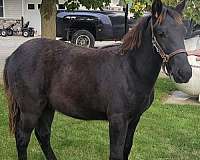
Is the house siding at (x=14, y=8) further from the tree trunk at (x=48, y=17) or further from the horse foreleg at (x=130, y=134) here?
the horse foreleg at (x=130, y=134)

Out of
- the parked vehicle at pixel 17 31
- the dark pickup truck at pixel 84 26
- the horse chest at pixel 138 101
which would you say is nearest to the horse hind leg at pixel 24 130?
the horse chest at pixel 138 101

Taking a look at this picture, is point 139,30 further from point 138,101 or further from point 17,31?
point 17,31

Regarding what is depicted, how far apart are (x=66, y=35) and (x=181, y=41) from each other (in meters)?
12.8

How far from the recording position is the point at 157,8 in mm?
3281

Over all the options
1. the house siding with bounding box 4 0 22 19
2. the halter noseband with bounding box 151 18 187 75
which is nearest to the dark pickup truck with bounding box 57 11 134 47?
the house siding with bounding box 4 0 22 19

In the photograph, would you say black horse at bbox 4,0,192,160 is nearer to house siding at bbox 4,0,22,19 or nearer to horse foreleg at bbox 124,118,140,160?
horse foreleg at bbox 124,118,140,160

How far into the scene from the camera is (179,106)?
24.7 feet

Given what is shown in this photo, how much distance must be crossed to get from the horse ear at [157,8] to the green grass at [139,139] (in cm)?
222

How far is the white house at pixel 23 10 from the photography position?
25750 millimetres

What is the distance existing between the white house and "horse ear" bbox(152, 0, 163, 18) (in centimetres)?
2283

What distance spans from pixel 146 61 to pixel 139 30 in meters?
0.28

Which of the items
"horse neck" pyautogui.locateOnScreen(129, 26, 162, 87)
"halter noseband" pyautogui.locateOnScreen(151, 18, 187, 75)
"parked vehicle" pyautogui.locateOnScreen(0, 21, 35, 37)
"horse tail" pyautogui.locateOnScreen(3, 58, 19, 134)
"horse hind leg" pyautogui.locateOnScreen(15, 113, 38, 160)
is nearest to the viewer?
"halter noseband" pyautogui.locateOnScreen(151, 18, 187, 75)

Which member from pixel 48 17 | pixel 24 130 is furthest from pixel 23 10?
pixel 24 130

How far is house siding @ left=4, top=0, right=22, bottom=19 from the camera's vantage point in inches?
1019
